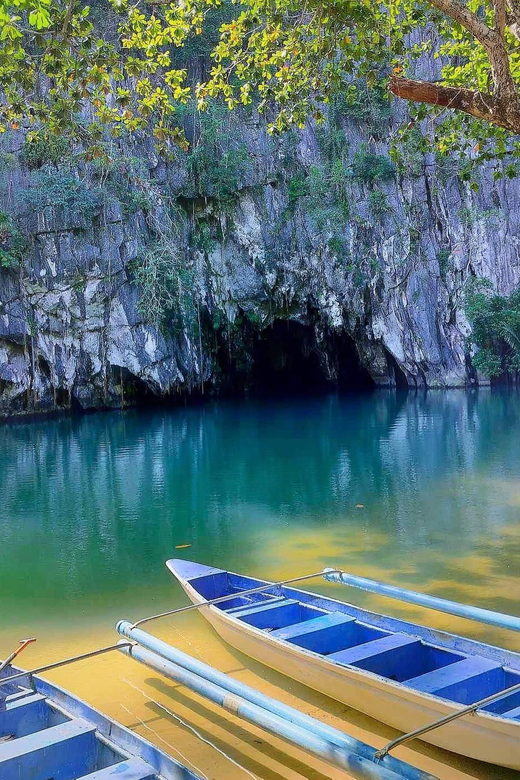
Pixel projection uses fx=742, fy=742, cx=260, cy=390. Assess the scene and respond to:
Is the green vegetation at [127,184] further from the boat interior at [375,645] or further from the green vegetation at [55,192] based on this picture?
the boat interior at [375,645]

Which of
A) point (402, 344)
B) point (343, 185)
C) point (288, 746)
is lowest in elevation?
point (288, 746)

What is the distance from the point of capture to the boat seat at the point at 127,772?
116 inches

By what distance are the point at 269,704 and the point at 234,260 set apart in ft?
71.9

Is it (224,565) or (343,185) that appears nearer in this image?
(224,565)

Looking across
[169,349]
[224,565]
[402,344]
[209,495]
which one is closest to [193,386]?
[169,349]

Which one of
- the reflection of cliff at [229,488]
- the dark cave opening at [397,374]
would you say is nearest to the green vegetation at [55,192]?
the reflection of cliff at [229,488]

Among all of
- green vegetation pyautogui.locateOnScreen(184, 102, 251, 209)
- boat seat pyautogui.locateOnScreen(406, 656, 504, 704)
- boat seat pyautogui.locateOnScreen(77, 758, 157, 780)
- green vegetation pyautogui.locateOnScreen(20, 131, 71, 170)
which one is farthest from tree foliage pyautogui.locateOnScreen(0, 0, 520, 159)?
green vegetation pyautogui.locateOnScreen(184, 102, 251, 209)

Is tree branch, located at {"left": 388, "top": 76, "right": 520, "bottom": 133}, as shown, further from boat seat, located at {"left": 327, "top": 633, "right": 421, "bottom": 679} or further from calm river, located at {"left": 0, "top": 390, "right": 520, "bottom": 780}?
calm river, located at {"left": 0, "top": 390, "right": 520, "bottom": 780}

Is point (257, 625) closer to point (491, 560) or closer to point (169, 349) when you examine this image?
point (491, 560)

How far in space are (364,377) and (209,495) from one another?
22.4m

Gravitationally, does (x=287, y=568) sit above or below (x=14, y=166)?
below

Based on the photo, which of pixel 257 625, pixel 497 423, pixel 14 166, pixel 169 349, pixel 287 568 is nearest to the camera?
pixel 257 625

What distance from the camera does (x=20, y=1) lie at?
13.5ft

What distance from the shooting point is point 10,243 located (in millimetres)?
20891
